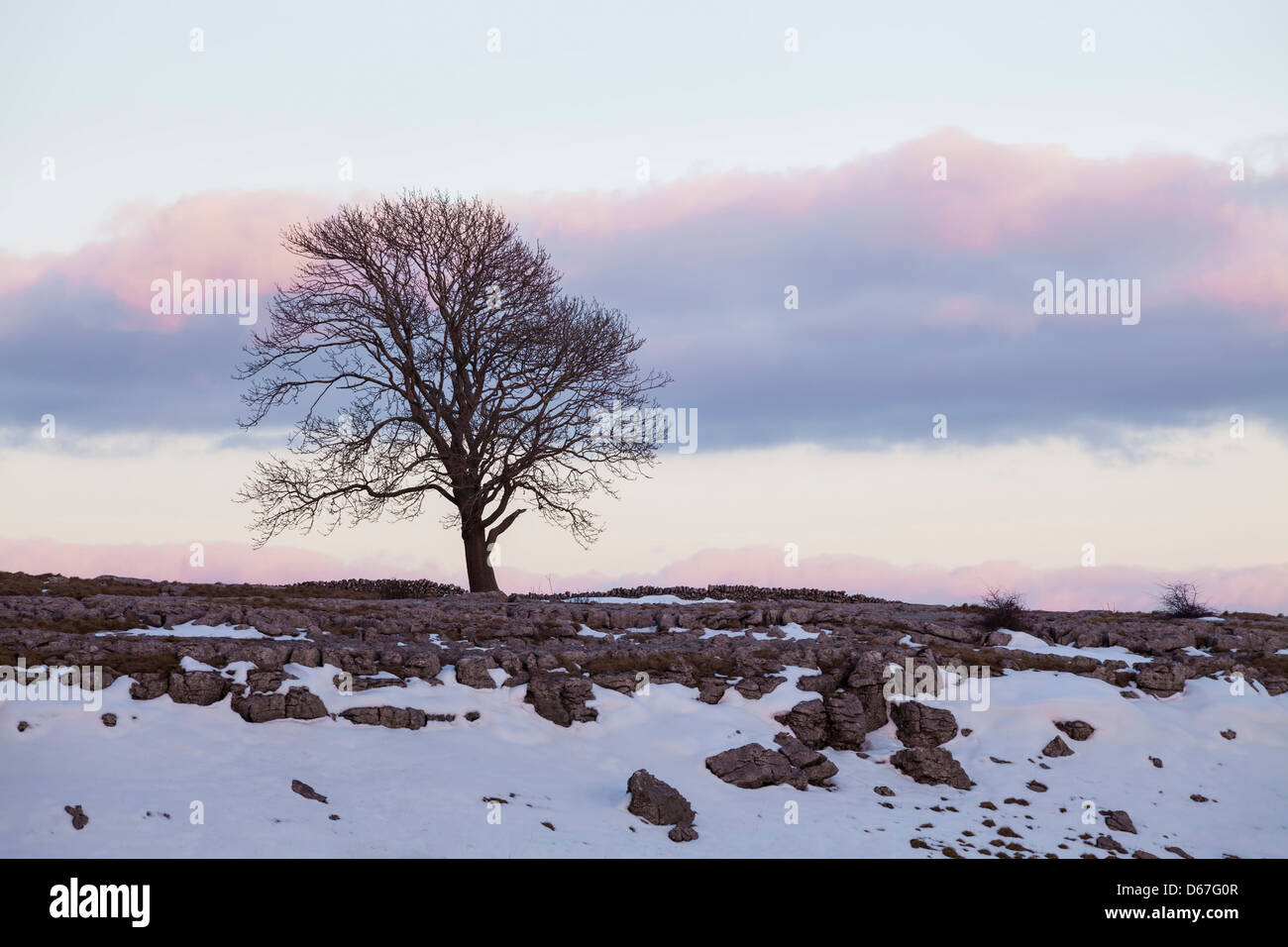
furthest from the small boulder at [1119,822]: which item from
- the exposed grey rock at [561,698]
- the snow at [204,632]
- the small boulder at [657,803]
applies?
the snow at [204,632]

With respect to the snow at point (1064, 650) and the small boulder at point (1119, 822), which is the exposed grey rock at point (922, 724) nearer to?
the small boulder at point (1119, 822)

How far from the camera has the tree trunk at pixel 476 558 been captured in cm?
3056

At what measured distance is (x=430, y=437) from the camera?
30812mm

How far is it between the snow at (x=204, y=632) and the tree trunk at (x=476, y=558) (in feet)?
43.6

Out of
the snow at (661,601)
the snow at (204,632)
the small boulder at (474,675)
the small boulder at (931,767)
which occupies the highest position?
the snow at (204,632)

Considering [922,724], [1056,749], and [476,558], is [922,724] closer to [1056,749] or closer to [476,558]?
[1056,749]

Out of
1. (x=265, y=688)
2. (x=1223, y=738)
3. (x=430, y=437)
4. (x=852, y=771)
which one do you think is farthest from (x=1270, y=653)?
(x=430, y=437)

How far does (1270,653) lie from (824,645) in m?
8.61

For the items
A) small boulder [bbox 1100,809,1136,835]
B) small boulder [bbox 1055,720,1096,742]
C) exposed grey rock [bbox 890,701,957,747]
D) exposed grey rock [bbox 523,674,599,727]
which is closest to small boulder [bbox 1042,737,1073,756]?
small boulder [bbox 1055,720,1096,742]

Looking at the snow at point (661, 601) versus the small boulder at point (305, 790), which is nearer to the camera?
the small boulder at point (305, 790)

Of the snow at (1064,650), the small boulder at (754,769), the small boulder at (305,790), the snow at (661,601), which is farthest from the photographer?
the snow at (661,601)

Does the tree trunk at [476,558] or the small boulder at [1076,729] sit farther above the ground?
the tree trunk at [476,558]

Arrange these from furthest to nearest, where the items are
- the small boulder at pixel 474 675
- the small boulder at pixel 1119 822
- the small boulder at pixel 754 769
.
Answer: the small boulder at pixel 474 675 → the small boulder at pixel 754 769 → the small boulder at pixel 1119 822

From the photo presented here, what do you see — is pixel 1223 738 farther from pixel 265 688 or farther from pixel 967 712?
pixel 265 688
